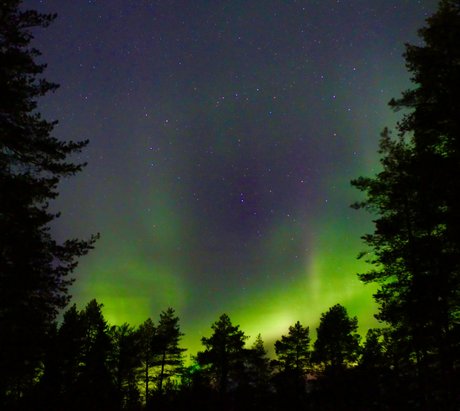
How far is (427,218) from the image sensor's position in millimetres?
10961

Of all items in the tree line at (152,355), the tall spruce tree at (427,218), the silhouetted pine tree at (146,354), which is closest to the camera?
the tall spruce tree at (427,218)

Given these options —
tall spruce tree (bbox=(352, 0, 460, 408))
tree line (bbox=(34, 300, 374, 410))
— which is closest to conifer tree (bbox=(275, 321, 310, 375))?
tree line (bbox=(34, 300, 374, 410))

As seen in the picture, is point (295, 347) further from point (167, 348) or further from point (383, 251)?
point (383, 251)

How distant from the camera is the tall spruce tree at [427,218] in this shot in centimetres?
1049

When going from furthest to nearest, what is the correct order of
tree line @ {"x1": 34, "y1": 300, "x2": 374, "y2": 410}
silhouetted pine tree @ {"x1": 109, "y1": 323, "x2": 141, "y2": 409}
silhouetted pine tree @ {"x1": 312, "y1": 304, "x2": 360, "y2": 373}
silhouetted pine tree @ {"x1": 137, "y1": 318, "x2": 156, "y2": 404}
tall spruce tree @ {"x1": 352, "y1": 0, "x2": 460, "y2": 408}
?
1. silhouetted pine tree @ {"x1": 137, "y1": 318, "x2": 156, "y2": 404}
2. silhouetted pine tree @ {"x1": 109, "y1": 323, "x2": 141, "y2": 409}
3. silhouetted pine tree @ {"x1": 312, "y1": 304, "x2": 360, "y2": 373}
4. tree line @ {"x1": 34, "y1": 300, "x2": 374, "y2": 410}
5. tall spruce tree @ {"x1": 352, "y1": 0, "x2": 460, "y2": 408}

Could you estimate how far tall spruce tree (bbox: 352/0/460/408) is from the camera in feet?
34.4

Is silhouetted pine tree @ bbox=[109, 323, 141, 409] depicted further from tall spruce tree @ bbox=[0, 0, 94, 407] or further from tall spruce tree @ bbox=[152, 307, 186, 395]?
tall spruce tree @ bbox=[0, 0, 94, 407]

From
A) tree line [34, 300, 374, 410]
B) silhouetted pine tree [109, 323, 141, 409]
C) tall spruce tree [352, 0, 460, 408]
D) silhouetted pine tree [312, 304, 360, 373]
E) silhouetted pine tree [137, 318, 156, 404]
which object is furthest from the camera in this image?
silhouetted pine tree [137, 318, 156, 404]

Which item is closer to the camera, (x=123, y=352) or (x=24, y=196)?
(x=24, y=196)

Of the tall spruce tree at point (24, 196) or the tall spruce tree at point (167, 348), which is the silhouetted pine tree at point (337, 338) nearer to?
the tall spruce tree at point (167, 348)

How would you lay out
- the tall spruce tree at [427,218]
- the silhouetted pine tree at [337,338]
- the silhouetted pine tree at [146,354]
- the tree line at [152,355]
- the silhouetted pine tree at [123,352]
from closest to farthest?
the tall spruce tree at [427,218] < the tree line at [152,355] < the silhouetted pine tree at [337,338] < the silhouetted pine tree at [123,352] < the silhouetted pine tree at [146,354]

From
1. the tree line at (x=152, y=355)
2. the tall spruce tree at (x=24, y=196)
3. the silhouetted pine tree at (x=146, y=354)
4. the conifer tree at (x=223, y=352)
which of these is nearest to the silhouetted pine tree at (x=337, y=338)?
the tree line at (x=152, y=355)

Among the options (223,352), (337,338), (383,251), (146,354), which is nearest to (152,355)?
(146,354)

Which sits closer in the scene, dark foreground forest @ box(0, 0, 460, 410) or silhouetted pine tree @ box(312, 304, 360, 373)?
dark foreground forest @ box(0, 0, 460, 410)
